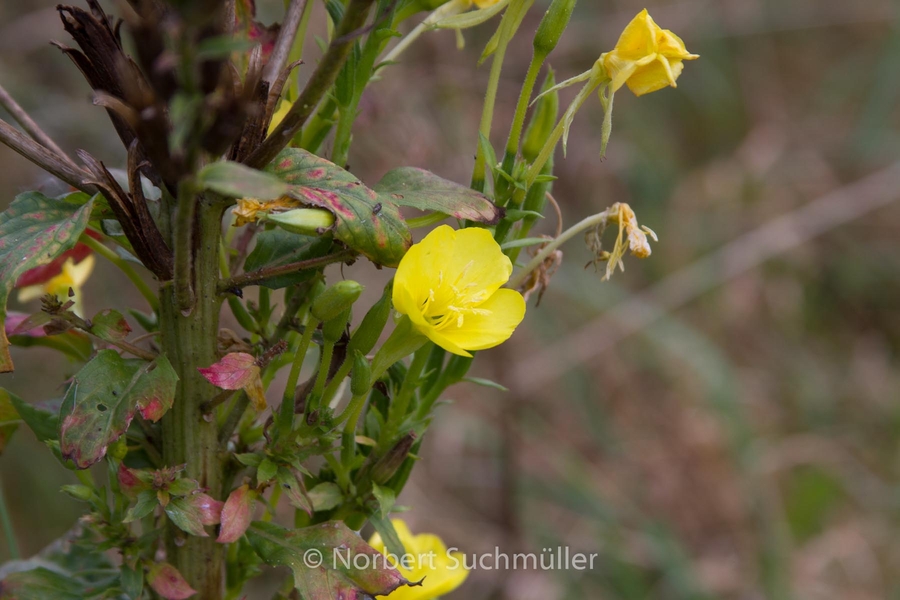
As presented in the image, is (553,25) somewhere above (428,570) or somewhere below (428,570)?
above

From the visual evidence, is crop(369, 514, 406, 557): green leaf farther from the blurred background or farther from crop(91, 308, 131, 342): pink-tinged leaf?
the blurred background

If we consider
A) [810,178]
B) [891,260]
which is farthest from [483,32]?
[891,260]

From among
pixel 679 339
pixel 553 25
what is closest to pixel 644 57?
pixel 553 25

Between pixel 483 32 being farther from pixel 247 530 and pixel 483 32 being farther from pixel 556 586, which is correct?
pixel 247 530

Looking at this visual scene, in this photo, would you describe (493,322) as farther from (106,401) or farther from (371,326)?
(106,401)

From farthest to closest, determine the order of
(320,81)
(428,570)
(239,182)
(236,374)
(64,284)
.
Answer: (64,284) < (428,570) < (236,374) < (320,81) < (239,182)

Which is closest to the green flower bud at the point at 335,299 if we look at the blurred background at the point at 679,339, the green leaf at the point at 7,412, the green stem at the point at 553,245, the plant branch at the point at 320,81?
the plant branch at the point at 320,81
